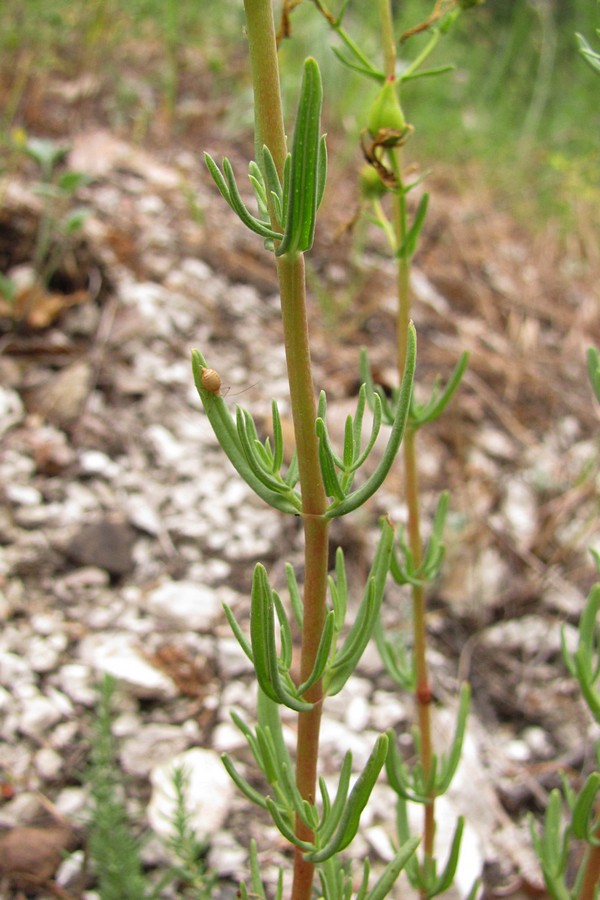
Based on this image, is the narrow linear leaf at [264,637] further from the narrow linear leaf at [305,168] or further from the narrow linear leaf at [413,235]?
the narrow linear leaf at [413,235]


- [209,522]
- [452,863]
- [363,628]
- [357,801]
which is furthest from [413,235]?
[209,522]

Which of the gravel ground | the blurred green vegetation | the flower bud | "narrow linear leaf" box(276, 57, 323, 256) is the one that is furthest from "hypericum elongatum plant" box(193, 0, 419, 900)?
the blurred green vegetation

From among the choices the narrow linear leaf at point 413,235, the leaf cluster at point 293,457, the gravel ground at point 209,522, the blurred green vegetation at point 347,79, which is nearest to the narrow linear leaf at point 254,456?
the leaf cluster at point 293,457

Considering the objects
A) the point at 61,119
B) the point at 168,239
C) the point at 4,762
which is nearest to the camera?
the point at 4,762

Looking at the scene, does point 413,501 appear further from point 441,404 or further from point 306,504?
point 306,504

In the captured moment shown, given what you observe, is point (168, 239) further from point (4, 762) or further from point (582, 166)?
point (582, 166)

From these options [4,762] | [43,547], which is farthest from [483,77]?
→ [4,762]
